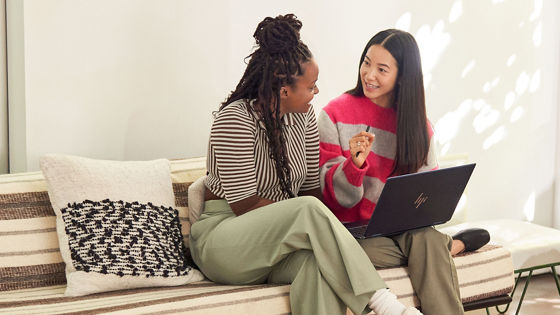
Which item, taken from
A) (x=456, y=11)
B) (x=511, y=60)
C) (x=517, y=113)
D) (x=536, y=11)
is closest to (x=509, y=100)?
(x=517, y=113)

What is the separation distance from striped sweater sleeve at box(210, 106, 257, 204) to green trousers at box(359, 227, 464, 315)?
0.45 meters

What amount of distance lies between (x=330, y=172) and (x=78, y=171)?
901 mm

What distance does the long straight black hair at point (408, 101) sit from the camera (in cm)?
288

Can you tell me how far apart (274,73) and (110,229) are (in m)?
0.74

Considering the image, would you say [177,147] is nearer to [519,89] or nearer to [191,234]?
[191,234]

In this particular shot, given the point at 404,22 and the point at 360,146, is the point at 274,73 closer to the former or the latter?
the point at 360,146

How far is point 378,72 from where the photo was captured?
2.87 meters

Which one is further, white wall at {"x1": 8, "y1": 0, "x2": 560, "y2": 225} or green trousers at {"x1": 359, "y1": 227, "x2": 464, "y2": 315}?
white wall at {"x1": 8, "y1": 0, "x2": 560, "y2": 225}

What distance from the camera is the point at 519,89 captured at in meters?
4.00

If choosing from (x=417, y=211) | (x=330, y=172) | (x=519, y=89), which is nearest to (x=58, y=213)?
(x=330, y=172)

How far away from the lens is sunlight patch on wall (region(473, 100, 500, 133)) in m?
3.90

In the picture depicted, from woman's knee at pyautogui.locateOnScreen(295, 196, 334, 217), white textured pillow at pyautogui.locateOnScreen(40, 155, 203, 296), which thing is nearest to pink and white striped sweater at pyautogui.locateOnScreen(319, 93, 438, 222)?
woman's knee at pyautogui.locateOnScreen(295, 196, 334, 217)

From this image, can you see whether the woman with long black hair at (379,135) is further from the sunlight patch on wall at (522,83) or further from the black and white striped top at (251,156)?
the sunlight patch on wall at (522,83)

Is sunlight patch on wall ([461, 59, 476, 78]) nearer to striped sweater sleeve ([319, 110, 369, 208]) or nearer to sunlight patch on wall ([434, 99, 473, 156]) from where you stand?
sunlight patch on wall ([434, 99, 473, 156])
